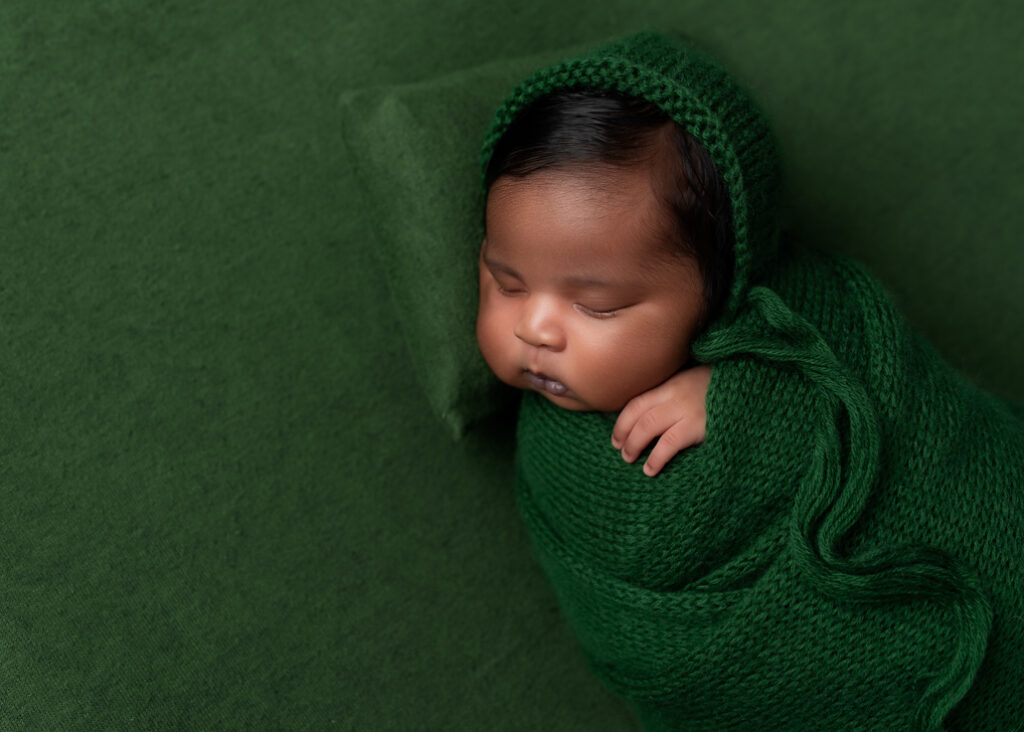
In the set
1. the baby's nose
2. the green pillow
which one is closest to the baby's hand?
the baby's nose

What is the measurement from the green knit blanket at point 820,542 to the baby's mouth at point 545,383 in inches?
3.1

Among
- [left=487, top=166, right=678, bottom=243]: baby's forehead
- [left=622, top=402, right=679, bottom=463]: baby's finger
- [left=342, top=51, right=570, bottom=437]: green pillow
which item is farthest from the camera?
A: [left=342, top=51, right=570, bottom=437]: green pillow

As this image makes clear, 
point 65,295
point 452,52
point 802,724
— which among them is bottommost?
point 802,724

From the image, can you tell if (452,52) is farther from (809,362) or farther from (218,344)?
(809,362)

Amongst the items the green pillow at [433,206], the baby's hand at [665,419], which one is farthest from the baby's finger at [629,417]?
the green pillow at [433,206]

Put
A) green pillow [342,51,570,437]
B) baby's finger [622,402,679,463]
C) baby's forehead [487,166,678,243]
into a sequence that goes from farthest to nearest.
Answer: green pillow [342,51,570,437] → baby's finger [622,402,679,463] → baby's forehead [487,166,678,243]

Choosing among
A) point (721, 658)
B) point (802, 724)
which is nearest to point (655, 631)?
point (721, 658)

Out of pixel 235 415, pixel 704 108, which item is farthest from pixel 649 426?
pixel 235 415

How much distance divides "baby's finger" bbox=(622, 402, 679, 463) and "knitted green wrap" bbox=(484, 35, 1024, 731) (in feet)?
0.11

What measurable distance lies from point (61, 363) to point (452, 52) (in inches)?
29.6

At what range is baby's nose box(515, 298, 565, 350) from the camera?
1099mm

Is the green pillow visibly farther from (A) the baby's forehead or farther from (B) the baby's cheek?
(A) the baby's forehead

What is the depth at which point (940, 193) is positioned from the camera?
165cm

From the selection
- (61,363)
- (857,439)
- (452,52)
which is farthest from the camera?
(452,52)
